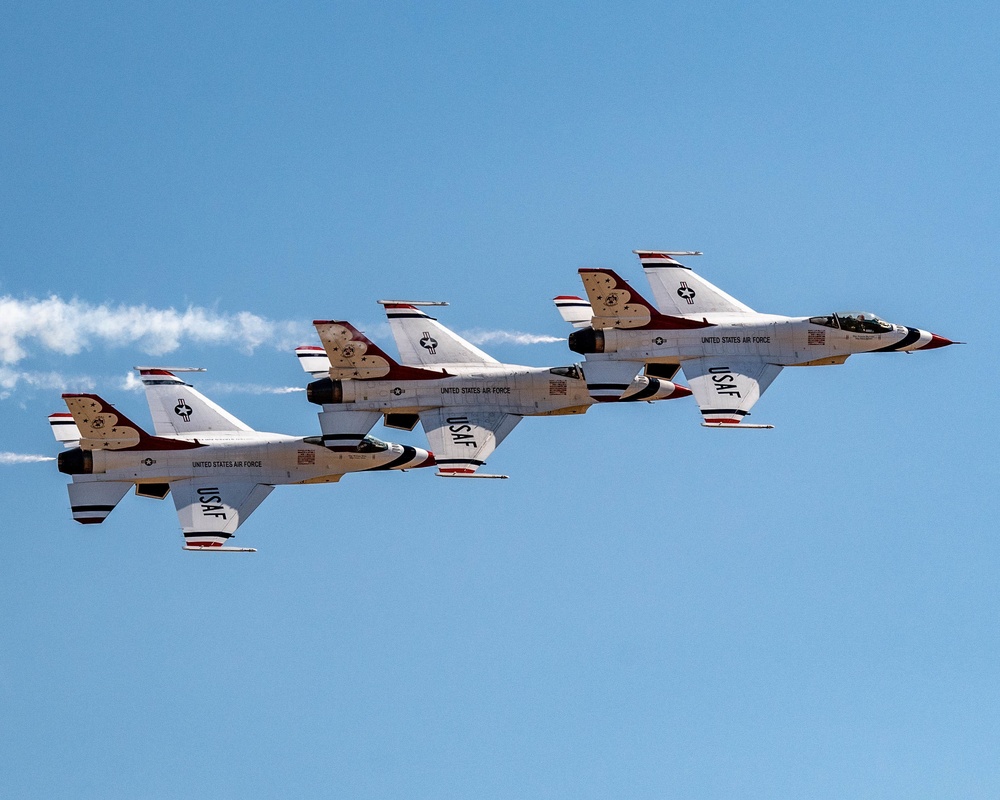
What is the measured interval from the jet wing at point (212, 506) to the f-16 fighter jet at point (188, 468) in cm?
4

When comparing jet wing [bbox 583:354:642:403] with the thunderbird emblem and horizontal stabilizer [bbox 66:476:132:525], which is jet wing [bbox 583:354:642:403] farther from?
horizontal stabilizer [bbox 66:476:132:525]

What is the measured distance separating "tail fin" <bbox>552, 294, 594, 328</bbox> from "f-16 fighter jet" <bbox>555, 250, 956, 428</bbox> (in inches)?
88.3

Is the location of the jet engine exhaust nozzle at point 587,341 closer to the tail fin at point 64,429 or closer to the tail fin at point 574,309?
the tail fin at point 574,309

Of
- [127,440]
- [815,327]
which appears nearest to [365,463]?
[127,440]

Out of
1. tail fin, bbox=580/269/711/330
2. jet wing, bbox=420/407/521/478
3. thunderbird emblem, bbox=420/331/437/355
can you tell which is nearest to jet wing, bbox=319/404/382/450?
jet wing, bbox=420/407/521/478

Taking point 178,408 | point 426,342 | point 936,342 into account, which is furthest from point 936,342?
point 178,408

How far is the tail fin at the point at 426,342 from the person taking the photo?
99.5 m

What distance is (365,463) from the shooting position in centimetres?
9825

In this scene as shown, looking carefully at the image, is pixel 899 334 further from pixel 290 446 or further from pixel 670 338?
pixel 290 446

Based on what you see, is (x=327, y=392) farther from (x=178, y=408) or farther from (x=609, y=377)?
(x=609, y=377)

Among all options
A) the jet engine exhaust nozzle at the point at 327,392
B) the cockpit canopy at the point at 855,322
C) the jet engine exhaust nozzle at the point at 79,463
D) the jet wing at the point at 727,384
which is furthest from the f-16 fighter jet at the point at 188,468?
the cockpit canopy at the point at 855,322

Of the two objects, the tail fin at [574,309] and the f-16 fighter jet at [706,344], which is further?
the tail fin at [574,309]

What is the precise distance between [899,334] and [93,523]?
116ft

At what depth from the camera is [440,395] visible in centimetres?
9750
